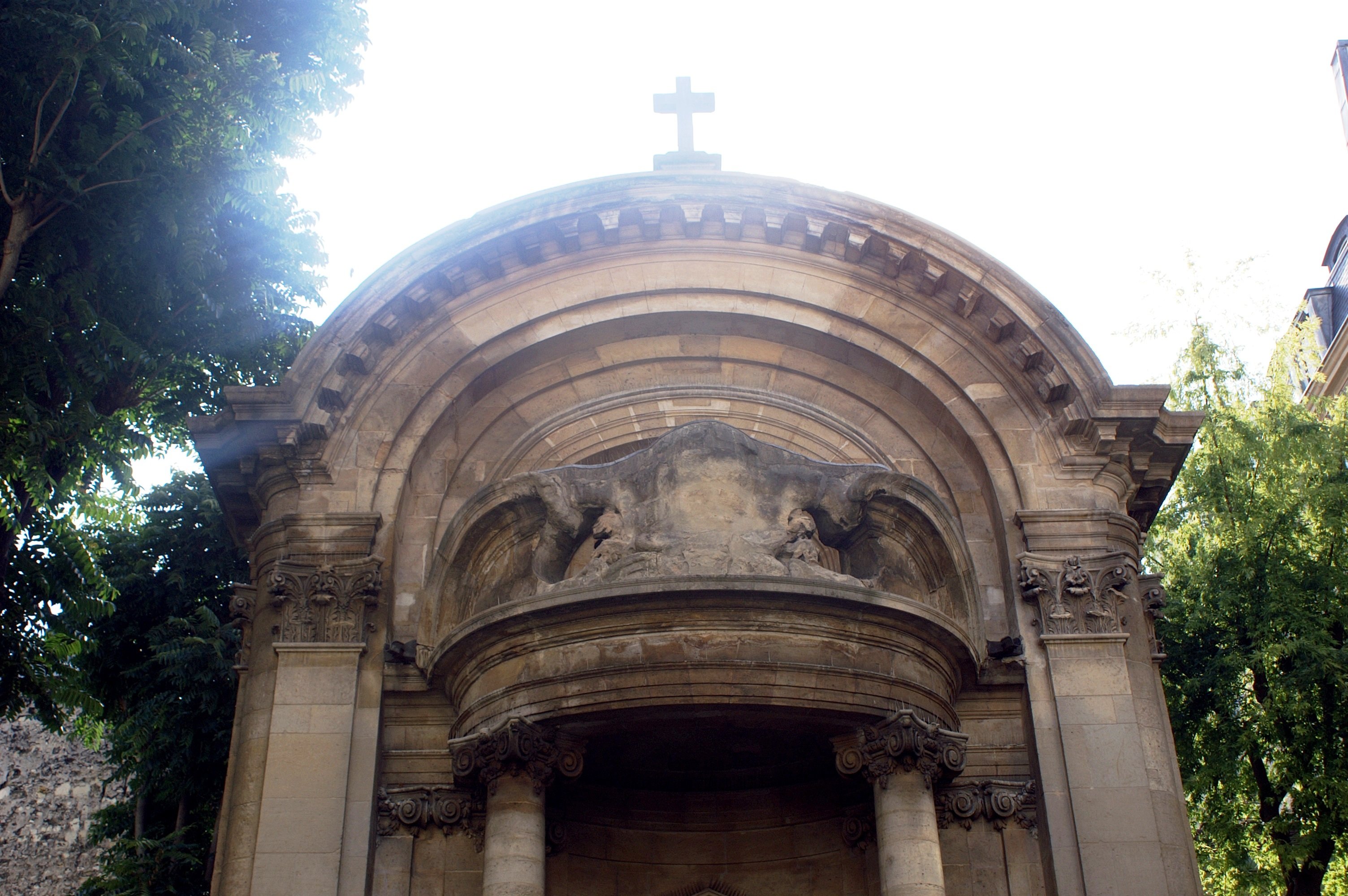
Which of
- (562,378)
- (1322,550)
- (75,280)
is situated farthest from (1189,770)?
(75,280)

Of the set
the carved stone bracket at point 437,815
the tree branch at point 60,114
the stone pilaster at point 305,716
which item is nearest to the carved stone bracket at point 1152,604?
the carved stone bracket at point 437,815

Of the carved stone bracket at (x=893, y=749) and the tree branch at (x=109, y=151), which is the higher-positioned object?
the tree branch at (x=109, y=151)

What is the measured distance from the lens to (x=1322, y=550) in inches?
704

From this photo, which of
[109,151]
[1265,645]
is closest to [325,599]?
[109,151]

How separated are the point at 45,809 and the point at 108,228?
25.0 metres

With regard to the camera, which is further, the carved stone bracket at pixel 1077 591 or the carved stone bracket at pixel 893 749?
the carved stone bracket at pixel 1077 591

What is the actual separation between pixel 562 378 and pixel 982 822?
21.9 feet

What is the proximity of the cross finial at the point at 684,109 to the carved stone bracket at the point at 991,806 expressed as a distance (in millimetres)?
8388

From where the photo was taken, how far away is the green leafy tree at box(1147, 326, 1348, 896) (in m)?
16.4

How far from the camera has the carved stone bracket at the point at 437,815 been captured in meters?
11.5

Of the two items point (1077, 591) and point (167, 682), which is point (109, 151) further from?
point (167, 682)

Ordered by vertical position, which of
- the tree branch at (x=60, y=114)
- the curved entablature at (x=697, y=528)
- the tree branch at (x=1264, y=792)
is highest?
the tree branch at (x=60, y=114)

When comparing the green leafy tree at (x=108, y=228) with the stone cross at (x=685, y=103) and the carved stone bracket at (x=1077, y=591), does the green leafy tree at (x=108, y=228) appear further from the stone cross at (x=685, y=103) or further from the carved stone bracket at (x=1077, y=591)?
the carved stone bracket at (x=1077, y=591)

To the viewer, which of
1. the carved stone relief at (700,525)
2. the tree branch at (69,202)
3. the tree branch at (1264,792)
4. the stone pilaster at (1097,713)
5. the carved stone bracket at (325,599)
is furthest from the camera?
the tree branch at (1264,792)
